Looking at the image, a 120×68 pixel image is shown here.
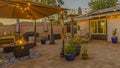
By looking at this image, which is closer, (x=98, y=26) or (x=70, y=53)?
(x=70, y=53)

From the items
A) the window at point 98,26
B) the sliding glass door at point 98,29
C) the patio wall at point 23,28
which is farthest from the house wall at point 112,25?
Result: the patio wall at point 23,28

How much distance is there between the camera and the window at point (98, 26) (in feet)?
47.6

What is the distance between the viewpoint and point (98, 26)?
1511cm

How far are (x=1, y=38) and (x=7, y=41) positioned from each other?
57 centimetres

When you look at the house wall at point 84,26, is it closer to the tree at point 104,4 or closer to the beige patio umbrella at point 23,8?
the beige patio umbrella at point 23,8

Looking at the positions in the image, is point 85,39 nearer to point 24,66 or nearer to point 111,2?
point 24,66

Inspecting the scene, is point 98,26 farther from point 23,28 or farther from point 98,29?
point 23,28

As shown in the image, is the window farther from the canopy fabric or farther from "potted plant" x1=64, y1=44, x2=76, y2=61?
"potted plant" x1=64, y1=44, x2=76, y2=61

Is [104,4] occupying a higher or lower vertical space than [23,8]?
higher

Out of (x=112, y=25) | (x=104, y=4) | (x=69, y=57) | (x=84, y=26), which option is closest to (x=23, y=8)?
(x=69, y=57)

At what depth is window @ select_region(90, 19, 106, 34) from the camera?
571 inches

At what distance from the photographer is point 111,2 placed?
29750 mm

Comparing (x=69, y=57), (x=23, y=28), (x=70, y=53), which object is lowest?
(x=69, y=57)

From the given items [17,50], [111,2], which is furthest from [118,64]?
[111,2]
